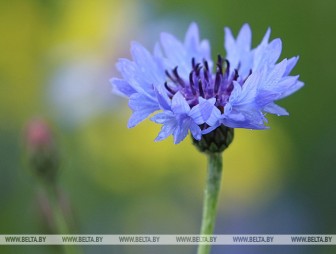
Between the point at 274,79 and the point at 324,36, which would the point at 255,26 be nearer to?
the point at 324,36

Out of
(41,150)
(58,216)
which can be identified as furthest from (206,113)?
(41,150)

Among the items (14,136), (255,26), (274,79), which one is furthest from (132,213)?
(274,79)

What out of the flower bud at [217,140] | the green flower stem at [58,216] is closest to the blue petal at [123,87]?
the flower bud at [217,140]

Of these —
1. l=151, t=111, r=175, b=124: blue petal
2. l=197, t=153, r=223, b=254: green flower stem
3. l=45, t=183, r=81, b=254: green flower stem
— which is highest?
l=151, t=111, r=175, b=124: blue petal

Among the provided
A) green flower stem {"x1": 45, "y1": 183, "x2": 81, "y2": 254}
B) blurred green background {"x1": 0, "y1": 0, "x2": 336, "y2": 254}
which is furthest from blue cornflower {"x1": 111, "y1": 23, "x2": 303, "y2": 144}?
blurred green background {"x1": 0, "y1": 0, "x2": 336, "y2": 254}

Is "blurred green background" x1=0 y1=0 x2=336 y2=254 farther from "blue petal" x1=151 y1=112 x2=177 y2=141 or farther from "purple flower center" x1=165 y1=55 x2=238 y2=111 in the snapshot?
"blue petal" x1=151 y1=112 x2=177 y2=141

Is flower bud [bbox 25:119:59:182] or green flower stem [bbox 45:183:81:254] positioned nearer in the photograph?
green flower stem [bbox 45:183:81:254]

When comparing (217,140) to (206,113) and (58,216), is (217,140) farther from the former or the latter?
(58,216)
